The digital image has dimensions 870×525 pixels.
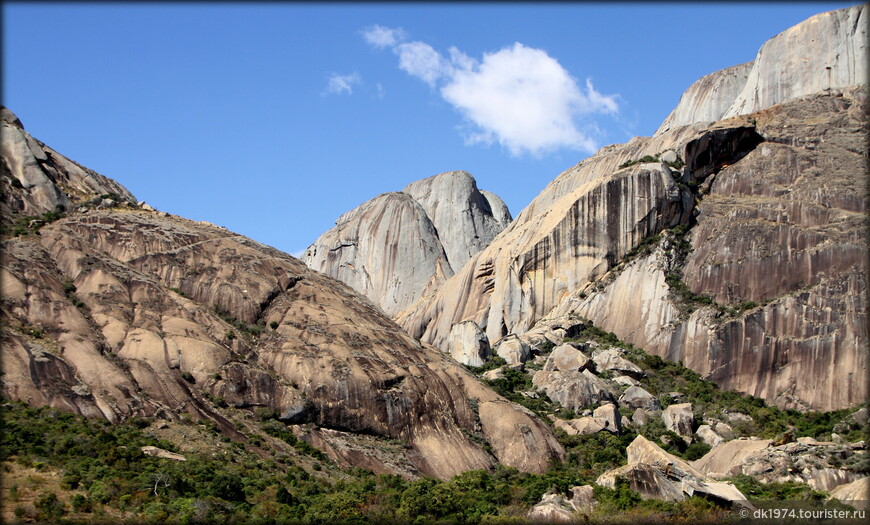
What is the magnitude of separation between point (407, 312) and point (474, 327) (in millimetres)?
39439

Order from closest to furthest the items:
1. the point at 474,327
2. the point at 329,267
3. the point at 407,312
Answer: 1. the point at 474,327
2. the point at 407,312
3. the point at 329,267

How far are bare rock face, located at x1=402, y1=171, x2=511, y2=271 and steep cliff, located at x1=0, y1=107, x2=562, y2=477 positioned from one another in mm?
78592

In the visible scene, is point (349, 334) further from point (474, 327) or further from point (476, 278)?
point (476, 278)

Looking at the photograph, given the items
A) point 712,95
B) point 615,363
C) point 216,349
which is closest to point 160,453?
point 216,349

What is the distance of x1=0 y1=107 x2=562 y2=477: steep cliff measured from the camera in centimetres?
6531

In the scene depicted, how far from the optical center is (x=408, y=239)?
155000 millimetres

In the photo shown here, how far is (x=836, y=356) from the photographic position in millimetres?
90312

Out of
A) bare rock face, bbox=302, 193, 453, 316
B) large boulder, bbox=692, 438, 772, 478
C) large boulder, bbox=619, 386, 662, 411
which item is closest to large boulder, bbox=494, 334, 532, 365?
large boulder, bbox=619, 386, 662, 411

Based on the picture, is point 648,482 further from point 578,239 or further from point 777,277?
point 578,239

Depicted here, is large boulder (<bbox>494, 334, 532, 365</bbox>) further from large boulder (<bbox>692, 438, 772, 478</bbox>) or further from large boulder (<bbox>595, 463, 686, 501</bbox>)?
large boulder (<bbox>595, 463, 686, 501</bbox>)

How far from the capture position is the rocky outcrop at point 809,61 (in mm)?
115875

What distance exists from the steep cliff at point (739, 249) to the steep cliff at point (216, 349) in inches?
1066

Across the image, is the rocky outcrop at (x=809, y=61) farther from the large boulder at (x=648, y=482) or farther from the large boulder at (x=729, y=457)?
the large boulder at (x=648, y=482)

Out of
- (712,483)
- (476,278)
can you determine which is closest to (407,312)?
(476,278)
